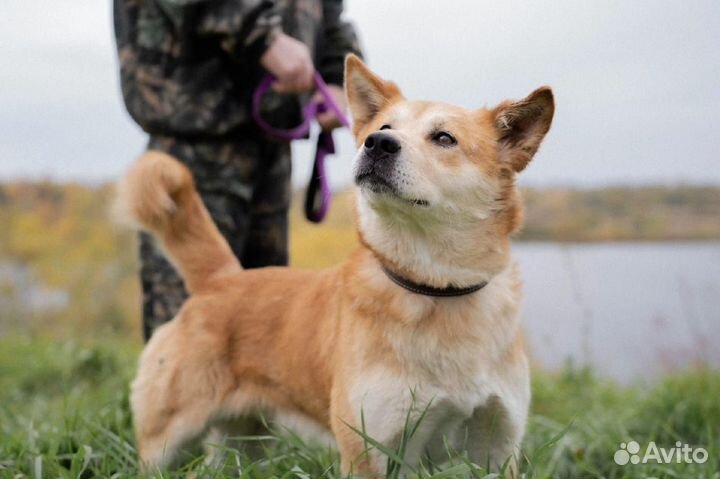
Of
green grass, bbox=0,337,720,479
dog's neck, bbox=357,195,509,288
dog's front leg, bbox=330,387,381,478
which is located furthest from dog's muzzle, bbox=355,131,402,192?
green grass, bbox=0,337,720,479

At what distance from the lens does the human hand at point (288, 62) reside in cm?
318

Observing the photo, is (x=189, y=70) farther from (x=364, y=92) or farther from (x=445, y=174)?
(x=445, y=174)

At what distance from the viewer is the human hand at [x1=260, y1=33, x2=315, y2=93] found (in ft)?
10.4

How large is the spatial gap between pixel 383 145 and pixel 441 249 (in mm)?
414

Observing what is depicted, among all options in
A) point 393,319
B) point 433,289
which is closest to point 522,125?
point 433,289

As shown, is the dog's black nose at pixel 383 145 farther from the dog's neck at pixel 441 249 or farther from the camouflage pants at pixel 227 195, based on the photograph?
the camouflage pants at pixel 227 195

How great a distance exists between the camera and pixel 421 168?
2338mm

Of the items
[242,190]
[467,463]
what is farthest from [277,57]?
[467,463]

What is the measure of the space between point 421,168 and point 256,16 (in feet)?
4.18

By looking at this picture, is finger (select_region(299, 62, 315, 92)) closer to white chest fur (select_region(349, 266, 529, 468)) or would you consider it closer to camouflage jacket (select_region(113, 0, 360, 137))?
camouflage jacket (select_region(113, 0, 360, 137))

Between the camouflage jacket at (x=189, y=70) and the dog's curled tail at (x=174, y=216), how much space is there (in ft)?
1.03

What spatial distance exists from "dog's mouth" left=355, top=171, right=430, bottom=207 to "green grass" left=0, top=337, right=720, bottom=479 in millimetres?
790

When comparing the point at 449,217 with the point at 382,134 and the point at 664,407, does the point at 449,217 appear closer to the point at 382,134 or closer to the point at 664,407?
the point at 382,134

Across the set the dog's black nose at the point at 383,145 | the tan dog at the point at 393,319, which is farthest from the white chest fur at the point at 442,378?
the dog's black nose at the point at 383,145
